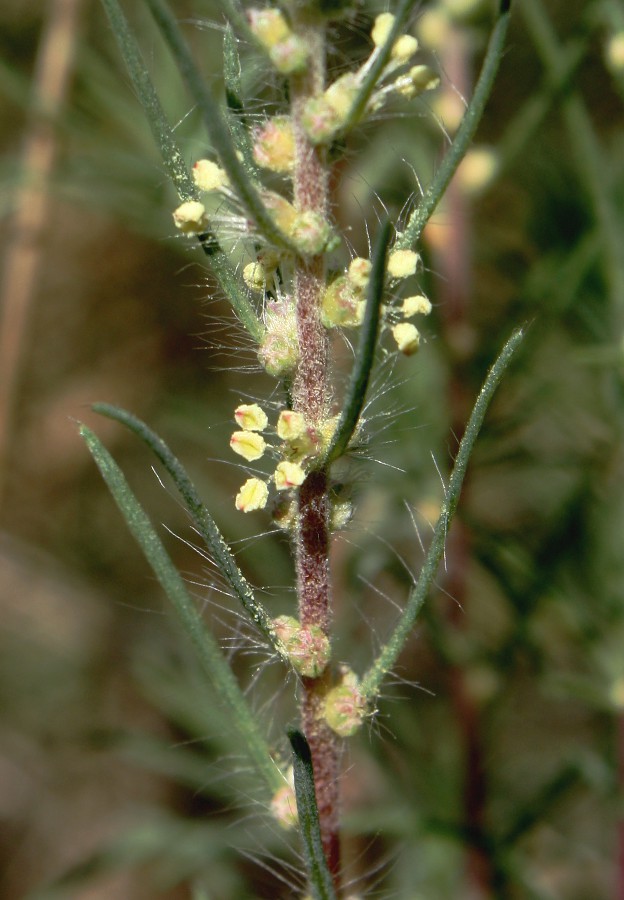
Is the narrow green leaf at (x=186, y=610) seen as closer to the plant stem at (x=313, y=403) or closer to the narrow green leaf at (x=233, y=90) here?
the plant stem at (x=313, y=403)

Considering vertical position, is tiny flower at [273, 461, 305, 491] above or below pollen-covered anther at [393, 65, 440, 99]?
below

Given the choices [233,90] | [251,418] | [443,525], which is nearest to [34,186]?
[233,90]

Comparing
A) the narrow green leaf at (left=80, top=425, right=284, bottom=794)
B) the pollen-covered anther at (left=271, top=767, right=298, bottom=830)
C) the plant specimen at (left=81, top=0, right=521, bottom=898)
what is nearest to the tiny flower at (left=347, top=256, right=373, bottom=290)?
the plant specimen at (left=81, top=0, right=521, bottom=898)

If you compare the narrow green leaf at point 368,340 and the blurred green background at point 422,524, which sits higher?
the narrow green leaf at point 368,340

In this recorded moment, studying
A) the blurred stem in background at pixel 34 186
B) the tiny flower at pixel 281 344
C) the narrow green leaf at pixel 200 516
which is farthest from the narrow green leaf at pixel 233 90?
the blurred stem in background at pixel 34 186

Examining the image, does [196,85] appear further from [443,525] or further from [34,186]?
[34,186]

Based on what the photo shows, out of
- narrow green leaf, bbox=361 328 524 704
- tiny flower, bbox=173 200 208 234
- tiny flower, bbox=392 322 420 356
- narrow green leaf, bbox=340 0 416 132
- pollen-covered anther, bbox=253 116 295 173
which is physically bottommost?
narrow green leaf, bbox=361 328 524 704

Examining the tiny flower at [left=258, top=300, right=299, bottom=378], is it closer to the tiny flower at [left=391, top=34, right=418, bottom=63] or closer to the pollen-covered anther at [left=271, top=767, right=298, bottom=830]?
the tiny flower at [left=391, top=34, right=418, bottom=63]

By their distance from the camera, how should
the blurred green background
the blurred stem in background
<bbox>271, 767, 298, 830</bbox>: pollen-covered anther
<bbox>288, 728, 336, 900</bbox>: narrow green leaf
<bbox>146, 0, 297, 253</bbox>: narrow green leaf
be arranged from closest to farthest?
<bbox>146, 0, 297, 253</bbox>: narrow green leaf → <bbox>288, 728, 336, 900</bbox>: narrow green leaf → <bbox>271, 767, 298, 830</bbox>: pollen-covered anther → the blurred green background → the blurred stem in background
